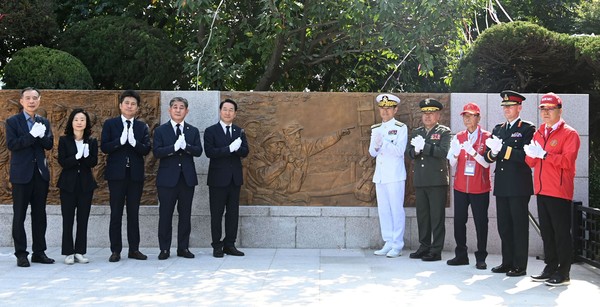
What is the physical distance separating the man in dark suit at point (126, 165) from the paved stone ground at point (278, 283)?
11.6 inches

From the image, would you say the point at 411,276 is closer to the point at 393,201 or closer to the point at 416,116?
the point at 393,201

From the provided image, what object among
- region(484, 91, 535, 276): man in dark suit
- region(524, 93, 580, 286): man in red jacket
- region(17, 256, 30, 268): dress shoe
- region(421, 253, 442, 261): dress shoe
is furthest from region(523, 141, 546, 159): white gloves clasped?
region(17, 256, 30, 268): dress shoe

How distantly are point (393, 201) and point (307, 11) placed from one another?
385cm

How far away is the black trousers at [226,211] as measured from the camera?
855cm

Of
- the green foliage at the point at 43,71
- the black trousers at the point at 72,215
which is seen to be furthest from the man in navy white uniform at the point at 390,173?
the green foliage at the point at 43,71

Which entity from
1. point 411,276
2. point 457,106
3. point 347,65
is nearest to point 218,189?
point 411,276

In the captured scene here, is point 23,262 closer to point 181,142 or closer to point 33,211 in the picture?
point 33,211

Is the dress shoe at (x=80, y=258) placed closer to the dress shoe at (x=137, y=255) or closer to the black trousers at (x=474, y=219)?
the dress shoe at (x=137, y=255)

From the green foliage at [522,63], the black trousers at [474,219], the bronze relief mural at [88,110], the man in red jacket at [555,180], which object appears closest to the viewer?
the man in red jacket at [555,180]

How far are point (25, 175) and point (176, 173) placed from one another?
5.24 feet

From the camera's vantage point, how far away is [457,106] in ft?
29.8

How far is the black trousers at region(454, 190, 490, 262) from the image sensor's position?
7.90 metres

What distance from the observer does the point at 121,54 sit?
11.2 meters

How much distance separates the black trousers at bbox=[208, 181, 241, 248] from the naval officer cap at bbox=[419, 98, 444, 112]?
235 cm
